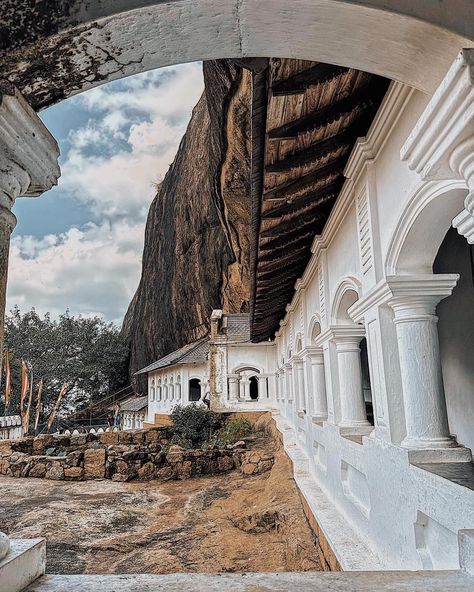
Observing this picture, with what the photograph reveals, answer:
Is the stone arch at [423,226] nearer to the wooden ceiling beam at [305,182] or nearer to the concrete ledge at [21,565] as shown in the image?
the wooden ceiling beam at [305,182]

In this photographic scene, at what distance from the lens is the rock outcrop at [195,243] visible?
1187 centimetres

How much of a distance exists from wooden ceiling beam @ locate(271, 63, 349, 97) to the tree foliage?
32.7 m

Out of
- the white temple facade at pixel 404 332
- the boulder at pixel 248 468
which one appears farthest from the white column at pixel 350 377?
the boulder at pixel 248 468

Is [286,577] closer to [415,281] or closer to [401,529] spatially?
[401,529]

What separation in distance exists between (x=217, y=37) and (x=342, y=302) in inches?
158

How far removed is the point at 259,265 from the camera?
23.4ft

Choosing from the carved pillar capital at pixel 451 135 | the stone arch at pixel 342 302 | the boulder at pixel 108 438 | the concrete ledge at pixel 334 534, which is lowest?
the concrete ledge at pixel 334 534

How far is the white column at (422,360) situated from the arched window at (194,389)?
2119cm

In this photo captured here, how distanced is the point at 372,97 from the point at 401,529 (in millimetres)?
3067

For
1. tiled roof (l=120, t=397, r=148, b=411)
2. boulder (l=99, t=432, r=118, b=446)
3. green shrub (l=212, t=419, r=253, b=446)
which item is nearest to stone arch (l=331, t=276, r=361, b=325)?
green shrub (l=212, t=419, r=253, b=446)

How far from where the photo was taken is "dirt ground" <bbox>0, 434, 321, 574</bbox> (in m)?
6.38

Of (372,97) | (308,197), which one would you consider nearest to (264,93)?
(372,97)

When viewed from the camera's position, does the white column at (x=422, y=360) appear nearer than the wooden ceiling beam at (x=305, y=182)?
Yes

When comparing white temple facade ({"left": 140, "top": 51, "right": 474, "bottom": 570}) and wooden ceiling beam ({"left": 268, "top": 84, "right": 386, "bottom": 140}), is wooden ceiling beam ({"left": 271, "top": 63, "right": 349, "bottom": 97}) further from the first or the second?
white temple facade ({"left": 140, "top": 51, "right": 474, "bottom": 570})
